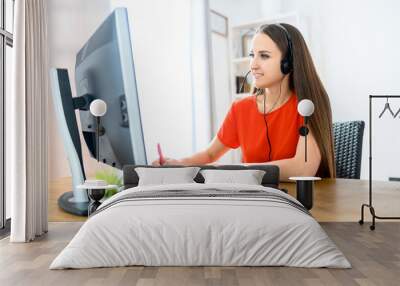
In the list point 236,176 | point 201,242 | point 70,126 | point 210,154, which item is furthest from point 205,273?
point 210,154

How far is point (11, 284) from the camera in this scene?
2637mm

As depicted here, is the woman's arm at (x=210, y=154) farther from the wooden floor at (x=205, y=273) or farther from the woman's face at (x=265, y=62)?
the wooden floor at (x=205, y=273)

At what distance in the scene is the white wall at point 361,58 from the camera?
5.55 m

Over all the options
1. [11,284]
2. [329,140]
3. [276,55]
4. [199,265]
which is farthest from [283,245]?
[276,55]

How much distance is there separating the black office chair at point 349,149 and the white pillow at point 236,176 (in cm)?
81

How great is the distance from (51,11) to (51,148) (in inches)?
61.3

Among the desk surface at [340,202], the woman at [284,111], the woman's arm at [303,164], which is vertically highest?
the woman at [284,111]

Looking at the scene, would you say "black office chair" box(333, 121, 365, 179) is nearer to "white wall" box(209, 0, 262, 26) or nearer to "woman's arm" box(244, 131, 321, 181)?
"woman's arm" box(244, 131, 321, 181)

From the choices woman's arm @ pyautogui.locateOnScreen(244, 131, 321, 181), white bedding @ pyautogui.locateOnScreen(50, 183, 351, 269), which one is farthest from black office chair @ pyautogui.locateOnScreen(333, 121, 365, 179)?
white bedding @ pyautogui.locateOnScreen(50, 183, 351, 269)

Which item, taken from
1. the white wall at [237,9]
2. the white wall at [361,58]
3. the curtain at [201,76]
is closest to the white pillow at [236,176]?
the curtain at [201,76]

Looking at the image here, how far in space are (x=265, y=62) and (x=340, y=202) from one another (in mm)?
1427

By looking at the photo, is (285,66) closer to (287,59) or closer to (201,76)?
(287,59)

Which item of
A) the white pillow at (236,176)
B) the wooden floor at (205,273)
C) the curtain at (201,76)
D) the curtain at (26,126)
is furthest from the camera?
the curtain at (201,76)

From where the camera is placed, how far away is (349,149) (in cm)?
474
